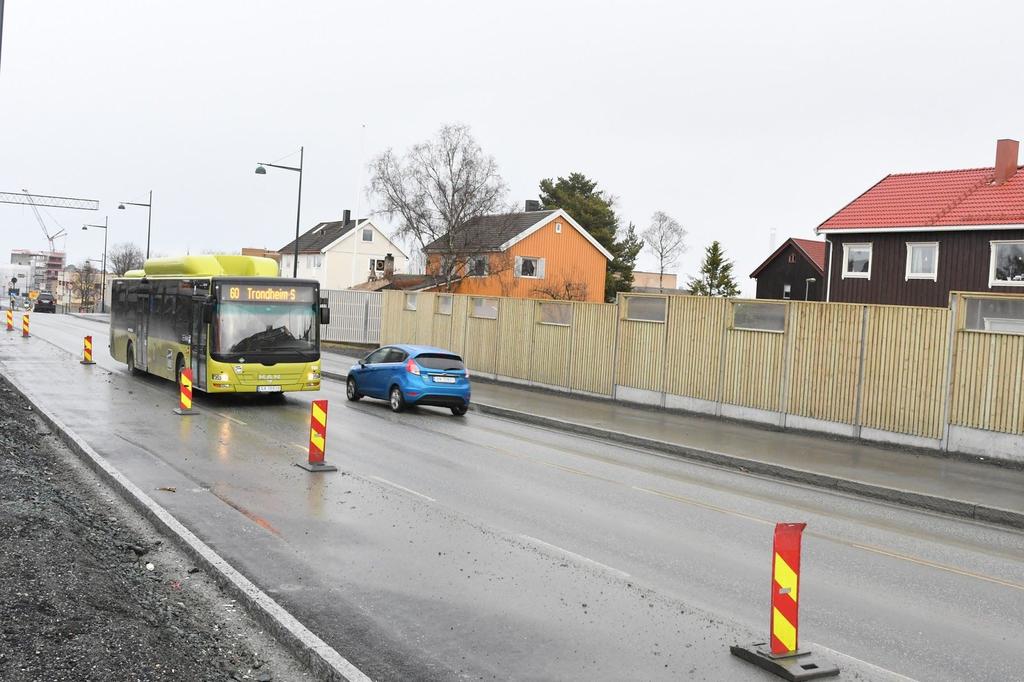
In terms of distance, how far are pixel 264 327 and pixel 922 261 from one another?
25.3 metres

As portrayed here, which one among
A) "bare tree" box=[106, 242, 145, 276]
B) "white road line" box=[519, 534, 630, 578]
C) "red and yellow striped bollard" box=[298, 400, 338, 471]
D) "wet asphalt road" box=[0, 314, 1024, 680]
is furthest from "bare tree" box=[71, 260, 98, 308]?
"white road line" box=[519, 534, 630, 578]

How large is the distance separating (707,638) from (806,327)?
14500 mm

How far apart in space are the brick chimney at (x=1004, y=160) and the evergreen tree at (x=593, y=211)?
143ft

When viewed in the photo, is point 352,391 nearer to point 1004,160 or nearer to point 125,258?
point 1004,160

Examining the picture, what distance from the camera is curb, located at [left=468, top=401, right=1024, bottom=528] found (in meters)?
13.1

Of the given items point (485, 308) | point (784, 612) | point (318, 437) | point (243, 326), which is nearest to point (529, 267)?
point (485, 308)

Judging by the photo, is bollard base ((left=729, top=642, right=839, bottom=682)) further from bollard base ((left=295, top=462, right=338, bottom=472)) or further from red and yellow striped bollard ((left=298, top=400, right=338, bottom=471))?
red and yellow striped bollard ((left=298, top=400, right=338, bottom=471))

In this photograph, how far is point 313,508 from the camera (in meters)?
11.1

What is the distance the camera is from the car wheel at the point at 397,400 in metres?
22.2

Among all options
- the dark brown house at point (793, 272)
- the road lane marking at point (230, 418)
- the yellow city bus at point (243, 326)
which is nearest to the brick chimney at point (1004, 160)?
the yellow city bus at point (243, 326)

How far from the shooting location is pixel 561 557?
9.32 m

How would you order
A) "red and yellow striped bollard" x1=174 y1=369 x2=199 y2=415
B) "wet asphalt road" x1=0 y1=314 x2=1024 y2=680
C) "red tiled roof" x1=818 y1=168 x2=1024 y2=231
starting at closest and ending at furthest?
"wet asphalt road" x1=0 y1=314 x2=1024 y2=680 → "red and yellow striped bollard" x1=174 y1=369 x2=199 y2=415 → "red tiled roof" x1=818 y1=168 x2=1024 y2=231

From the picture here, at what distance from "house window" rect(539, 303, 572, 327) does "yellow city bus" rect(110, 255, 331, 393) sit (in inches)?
294

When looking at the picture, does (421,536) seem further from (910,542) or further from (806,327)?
(806,327)
